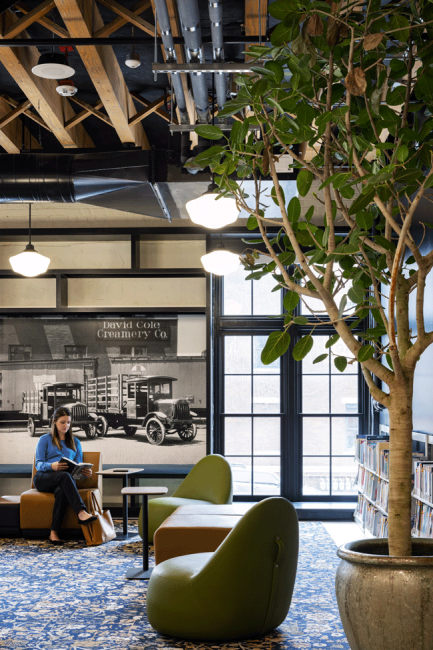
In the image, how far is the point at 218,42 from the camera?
380 cm

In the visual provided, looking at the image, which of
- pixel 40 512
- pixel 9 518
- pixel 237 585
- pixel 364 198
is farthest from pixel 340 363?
pixel 9 518

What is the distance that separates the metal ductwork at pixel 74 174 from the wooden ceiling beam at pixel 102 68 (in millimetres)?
333

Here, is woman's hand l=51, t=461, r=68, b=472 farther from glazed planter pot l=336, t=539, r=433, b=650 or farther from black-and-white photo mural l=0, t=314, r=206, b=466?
glazed planter pot l=336, t=539, r=433, b=650

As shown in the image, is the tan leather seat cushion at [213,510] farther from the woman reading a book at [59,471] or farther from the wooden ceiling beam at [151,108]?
the wooden ceiling beam at [151,108]

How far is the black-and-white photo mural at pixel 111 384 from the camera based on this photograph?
756cm

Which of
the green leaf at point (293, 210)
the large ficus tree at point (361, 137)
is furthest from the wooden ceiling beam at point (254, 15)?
the green leaf at point (293, 210)

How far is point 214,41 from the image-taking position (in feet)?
12.5

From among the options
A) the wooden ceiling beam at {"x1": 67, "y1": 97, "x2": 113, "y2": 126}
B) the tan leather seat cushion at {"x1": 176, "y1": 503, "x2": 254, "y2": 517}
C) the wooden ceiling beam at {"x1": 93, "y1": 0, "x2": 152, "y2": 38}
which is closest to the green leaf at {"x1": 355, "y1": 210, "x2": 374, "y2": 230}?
the wooden ceiling beam at {"x1": 93, "y1": 0, "x2": 152, "y2": 38}

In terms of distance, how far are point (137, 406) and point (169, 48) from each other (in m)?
4.69

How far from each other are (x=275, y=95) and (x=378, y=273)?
74 cm

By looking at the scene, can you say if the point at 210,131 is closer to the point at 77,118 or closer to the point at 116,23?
the point at 116,23

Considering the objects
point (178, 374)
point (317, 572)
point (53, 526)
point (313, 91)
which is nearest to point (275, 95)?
point (313, 91)

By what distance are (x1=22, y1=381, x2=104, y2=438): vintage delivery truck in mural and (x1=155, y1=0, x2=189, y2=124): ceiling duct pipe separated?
12.8ft

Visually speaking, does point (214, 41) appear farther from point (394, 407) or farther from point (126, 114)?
point (394, 407)
